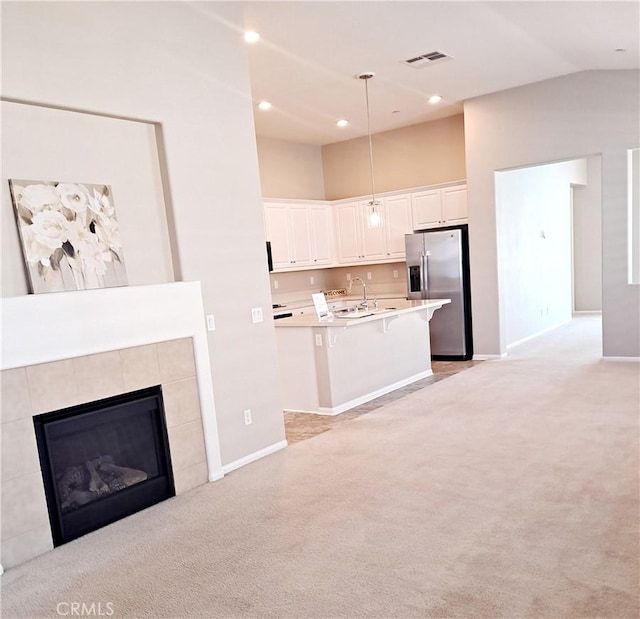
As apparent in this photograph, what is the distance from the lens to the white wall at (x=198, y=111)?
9.89 feet

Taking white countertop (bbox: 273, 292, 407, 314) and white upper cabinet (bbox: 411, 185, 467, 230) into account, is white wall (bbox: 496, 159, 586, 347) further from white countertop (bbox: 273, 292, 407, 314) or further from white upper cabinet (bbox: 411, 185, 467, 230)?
white countertop (bbox: 273, 292, 407, 314)

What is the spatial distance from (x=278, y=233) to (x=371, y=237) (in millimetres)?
1566

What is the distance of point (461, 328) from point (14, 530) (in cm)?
581

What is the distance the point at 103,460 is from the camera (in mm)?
3291

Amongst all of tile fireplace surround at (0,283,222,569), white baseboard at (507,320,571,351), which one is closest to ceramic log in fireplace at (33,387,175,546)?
tile fireplace surround at (0,283,222,569)

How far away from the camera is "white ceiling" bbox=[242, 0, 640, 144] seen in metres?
4.16

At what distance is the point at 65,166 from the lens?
10.4 feet

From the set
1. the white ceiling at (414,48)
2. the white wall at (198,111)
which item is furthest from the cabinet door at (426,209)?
the white wall at (198,111)

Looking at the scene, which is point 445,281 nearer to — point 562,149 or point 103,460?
point 562,149

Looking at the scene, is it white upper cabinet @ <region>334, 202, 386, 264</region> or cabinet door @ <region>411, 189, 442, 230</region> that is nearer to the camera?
cabinet door @ <region>411, 189, 442, 230</region>

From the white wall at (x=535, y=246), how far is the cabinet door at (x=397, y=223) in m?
1.35

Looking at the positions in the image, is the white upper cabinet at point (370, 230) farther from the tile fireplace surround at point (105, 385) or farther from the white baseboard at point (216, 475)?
the white baseboard at point (216, 475)

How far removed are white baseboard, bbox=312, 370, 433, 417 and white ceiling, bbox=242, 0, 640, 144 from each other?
3380 millimetres

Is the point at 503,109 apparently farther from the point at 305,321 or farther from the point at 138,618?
the point at 138,618
